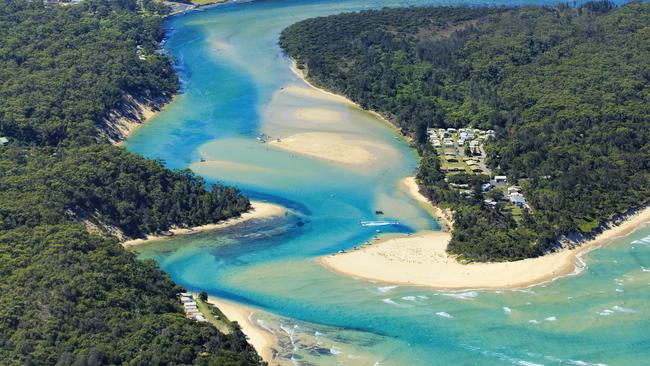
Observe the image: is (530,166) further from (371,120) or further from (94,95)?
(94,95)

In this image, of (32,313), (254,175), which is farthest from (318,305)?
(254,175)

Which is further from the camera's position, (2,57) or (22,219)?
(2,57)

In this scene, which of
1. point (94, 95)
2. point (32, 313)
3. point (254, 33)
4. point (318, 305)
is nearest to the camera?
point (32, 313)

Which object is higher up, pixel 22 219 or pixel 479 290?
pixel 22 219

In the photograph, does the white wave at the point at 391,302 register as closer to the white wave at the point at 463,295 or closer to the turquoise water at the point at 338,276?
the turquoise water at the point at 338,276

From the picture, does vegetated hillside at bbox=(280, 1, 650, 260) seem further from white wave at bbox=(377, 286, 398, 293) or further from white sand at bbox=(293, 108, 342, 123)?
white wave at bbox=(377, 286, 398, 293)
